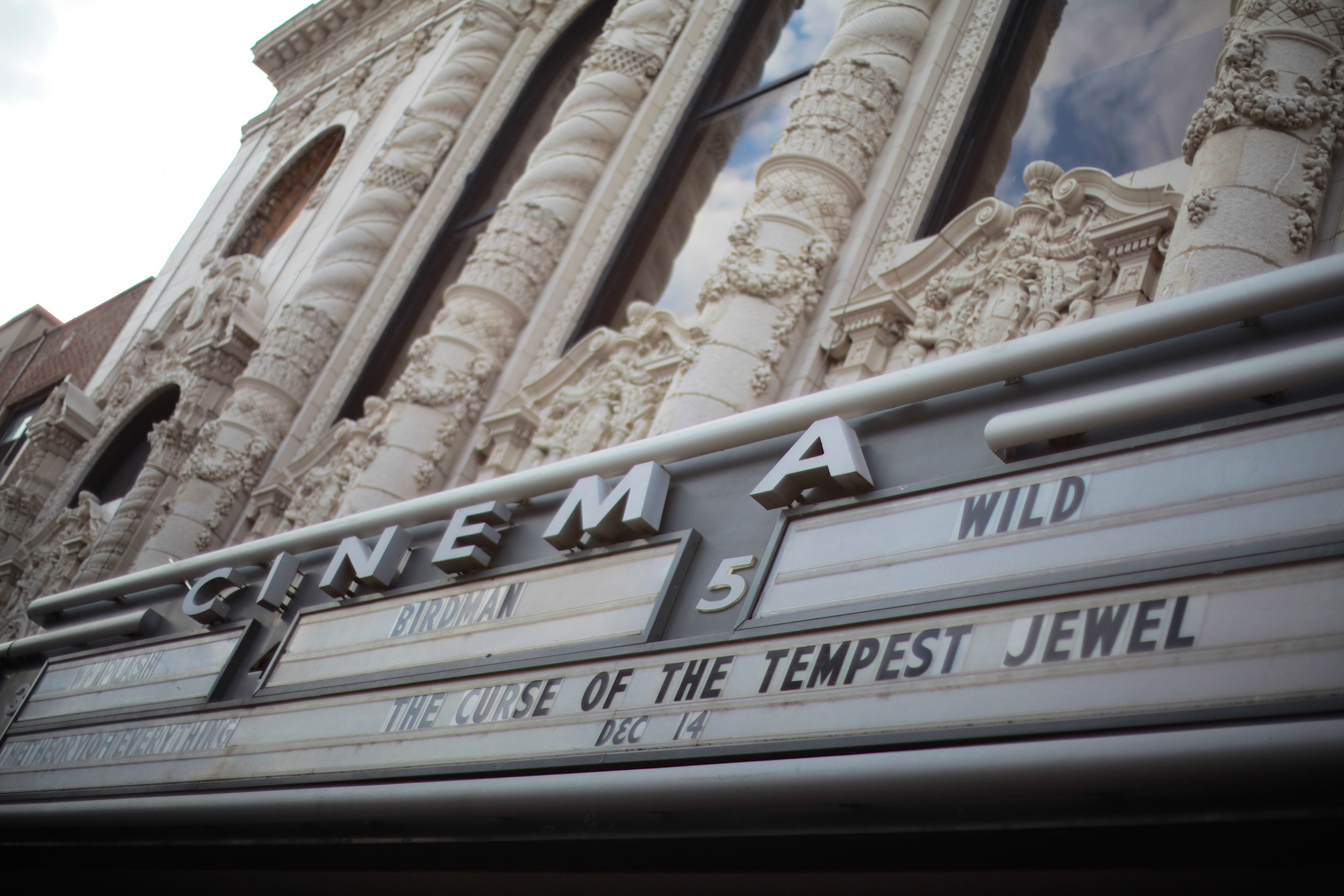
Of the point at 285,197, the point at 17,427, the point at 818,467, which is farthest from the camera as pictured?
the point at 17,427

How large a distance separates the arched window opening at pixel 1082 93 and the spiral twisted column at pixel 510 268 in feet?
16.9

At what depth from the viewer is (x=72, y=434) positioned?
67.4 ft

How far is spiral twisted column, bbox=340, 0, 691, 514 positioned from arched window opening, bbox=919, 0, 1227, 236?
514 centimetres

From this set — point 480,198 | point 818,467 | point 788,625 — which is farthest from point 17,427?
point 788,625

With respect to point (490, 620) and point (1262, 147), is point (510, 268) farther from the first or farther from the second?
point (1262, 147)

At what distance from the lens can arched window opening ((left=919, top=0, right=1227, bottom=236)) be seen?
8.73 m

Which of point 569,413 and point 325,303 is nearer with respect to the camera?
point 569,413

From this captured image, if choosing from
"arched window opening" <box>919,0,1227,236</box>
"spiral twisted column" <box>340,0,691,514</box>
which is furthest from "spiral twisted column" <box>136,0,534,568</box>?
"arched window opening" <box>919,0,1227,236</box>

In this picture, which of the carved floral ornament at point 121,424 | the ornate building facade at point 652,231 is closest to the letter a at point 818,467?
the ornate building facade at point 652,231

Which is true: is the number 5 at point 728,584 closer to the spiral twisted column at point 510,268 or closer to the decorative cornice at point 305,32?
the spiral twisted column at point 510,268

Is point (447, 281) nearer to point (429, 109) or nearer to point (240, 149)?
point (429, 109)

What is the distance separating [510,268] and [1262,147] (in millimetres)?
8411

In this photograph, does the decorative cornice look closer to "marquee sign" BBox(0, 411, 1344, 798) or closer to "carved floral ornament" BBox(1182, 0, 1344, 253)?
"marquee sign" BBox(0, 411, 1344, 798)

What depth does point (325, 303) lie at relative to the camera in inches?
643
